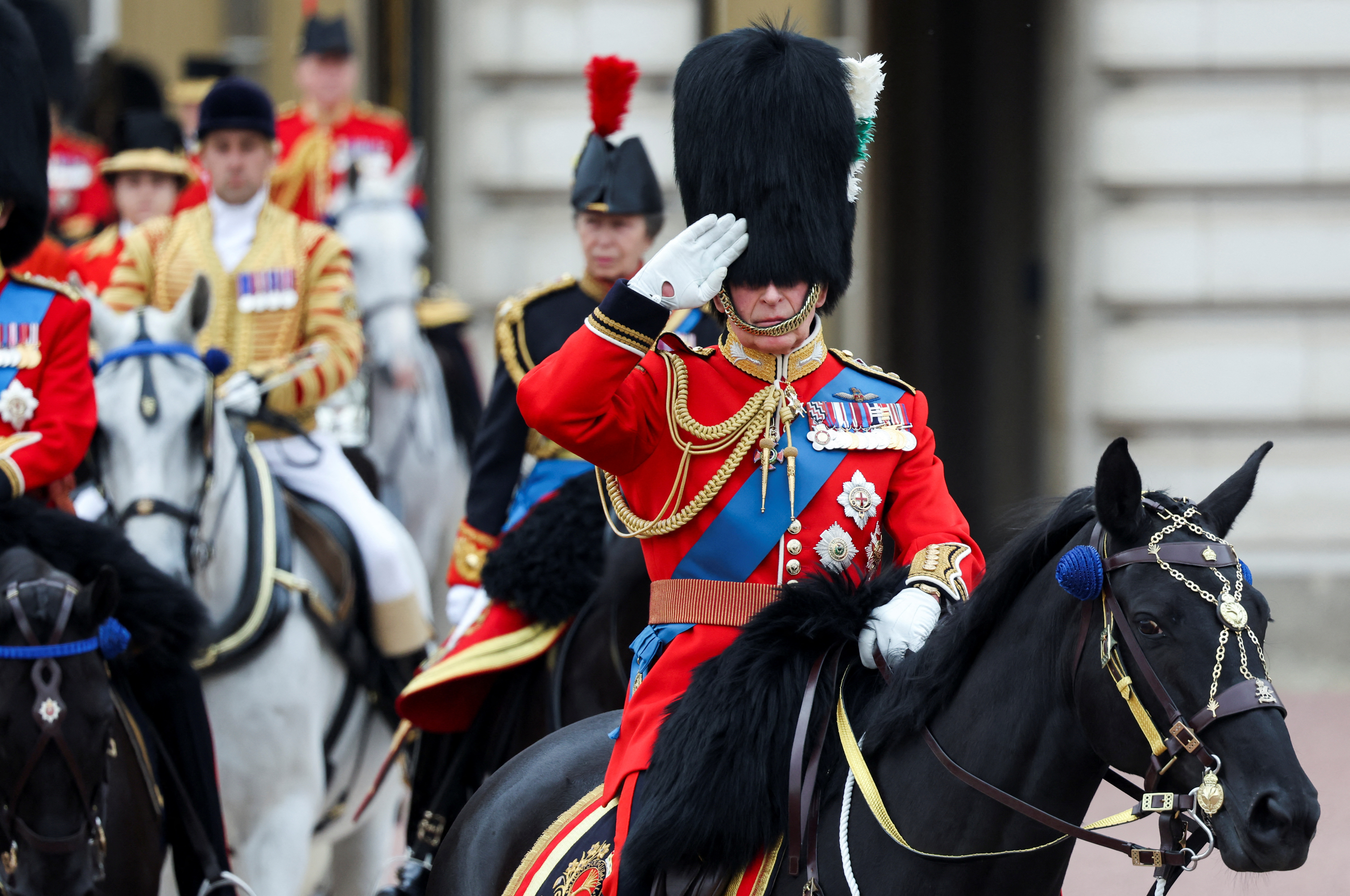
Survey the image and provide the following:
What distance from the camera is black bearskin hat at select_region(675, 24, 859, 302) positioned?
3090 mm

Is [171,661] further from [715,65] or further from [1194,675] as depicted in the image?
[1194,675]

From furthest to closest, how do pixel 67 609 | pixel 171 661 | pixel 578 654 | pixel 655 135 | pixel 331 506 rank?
1. pixel 655 135
2. pixel 331 506
3. pixel 578 654
4. pixel 171 661
5. pixel 67 609

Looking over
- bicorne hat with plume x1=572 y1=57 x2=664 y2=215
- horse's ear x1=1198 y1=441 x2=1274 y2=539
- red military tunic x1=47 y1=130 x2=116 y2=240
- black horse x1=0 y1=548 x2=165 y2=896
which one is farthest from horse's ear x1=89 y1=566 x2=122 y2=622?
red military tunic x1=47 y1=130 x2=116 y2=240

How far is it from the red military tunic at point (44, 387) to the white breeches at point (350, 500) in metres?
1.36

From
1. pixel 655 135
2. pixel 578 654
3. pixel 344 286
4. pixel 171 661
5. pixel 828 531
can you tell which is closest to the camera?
pixel 828 531

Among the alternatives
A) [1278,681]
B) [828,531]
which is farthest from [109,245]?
[828,531]

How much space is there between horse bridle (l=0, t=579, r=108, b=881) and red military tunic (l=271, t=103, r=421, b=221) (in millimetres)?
4645

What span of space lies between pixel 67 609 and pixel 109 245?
4887 millimetres

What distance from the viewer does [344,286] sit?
6383 mm

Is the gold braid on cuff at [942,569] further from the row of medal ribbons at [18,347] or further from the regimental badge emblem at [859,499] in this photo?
the row of medal ribbons at [18,347]

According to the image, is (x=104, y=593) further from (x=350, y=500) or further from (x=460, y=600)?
(x=350, y=500)

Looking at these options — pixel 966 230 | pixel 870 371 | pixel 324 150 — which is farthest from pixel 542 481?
pixel 966 230

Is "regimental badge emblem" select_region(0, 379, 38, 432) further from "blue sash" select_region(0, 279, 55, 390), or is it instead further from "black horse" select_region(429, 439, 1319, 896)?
"black horse" select_region(429, 439, 1319, 896)

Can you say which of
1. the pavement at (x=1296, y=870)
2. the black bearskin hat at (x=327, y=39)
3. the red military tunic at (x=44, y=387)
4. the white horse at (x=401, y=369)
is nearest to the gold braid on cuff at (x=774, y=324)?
the red military tunic at (x=44, y=387)
